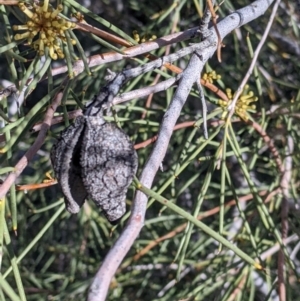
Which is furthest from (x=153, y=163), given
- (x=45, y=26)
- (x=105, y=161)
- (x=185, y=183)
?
(x=185, y=183)

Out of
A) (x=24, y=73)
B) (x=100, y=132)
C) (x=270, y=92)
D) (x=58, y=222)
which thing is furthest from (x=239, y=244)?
(x=100, y=132)

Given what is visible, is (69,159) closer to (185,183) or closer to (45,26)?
(45,26)

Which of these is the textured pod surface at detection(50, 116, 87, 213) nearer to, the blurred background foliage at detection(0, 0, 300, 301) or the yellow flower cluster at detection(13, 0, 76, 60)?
the yellow flower cluster at detection(13, 0, 76, 60)

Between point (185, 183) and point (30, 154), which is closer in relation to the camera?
point (30, 154)

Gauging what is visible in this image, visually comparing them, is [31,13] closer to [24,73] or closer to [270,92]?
[24,73]

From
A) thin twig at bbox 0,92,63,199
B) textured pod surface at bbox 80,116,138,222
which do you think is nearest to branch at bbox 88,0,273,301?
textured pod surface at bbox 80,116,138,222

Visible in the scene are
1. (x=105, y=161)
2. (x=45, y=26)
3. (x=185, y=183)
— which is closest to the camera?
(x=105, y=161)
